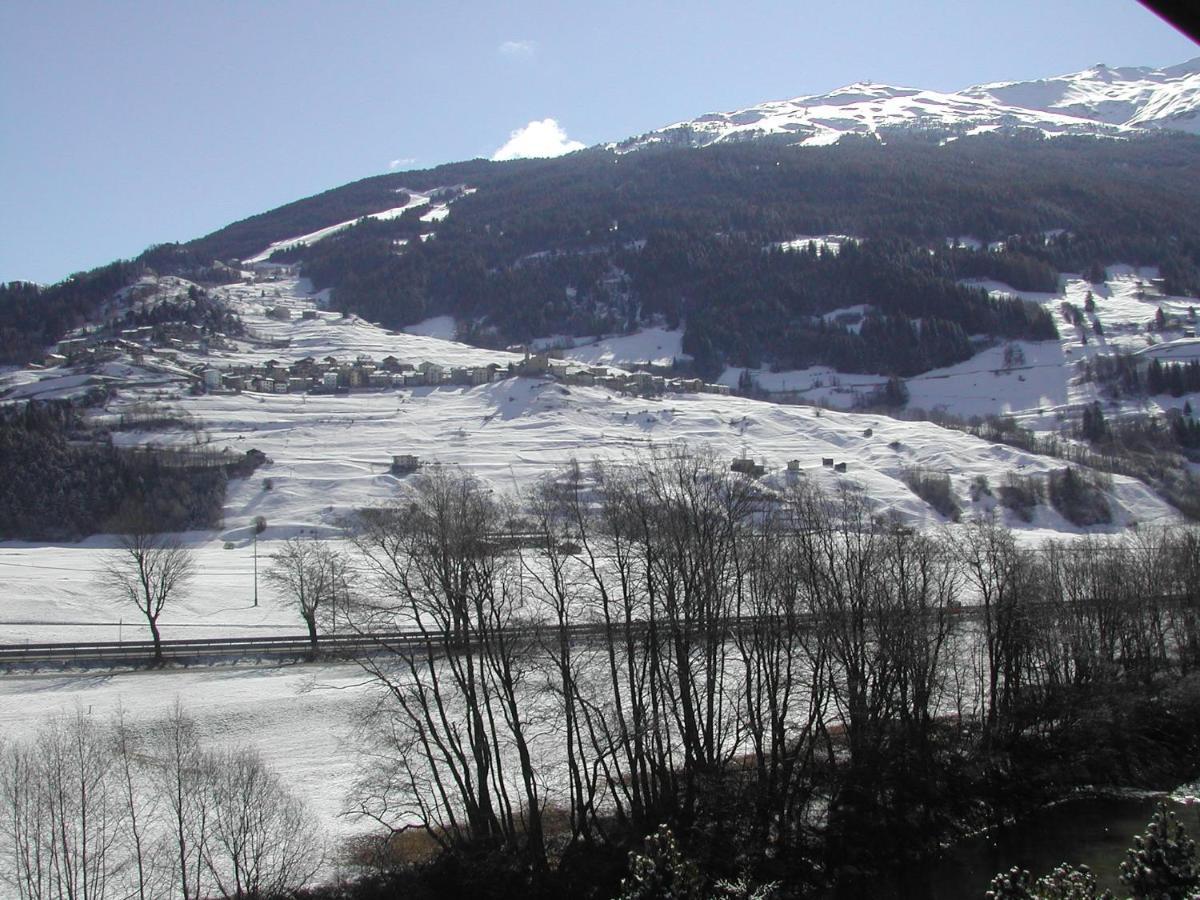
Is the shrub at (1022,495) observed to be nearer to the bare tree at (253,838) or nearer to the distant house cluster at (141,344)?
the bare tree at (253,838)

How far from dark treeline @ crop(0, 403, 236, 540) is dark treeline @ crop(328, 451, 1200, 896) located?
5458 centimetres

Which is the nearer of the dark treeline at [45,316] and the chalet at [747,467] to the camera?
the chalet at [747,467]

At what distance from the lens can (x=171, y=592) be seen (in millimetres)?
49469

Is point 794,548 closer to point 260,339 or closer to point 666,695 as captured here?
point 666,695

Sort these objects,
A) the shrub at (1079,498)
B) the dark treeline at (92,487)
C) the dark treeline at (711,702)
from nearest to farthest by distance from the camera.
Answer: the dark treeline at (711,702), the shrub at (1079,498), the dark treeline at (92,487)

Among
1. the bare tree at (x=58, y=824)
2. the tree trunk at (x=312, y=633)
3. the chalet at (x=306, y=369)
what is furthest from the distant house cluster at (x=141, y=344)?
the bare tree at (x=58, y=824)

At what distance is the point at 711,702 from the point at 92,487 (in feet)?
249

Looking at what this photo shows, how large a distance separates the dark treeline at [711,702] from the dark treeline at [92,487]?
54.6 meters

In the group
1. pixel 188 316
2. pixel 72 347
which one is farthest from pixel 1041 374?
pixel 72 347

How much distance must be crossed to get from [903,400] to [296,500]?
96.0 meters

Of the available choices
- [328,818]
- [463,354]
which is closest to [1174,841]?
[328,818]

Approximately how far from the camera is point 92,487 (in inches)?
3366

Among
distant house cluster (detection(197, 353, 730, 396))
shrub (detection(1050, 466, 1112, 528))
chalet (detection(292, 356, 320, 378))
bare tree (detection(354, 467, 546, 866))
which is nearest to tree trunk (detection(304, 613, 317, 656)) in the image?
bare tree (detection(354, 467, 546, 866))

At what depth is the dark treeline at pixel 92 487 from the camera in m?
81.0
